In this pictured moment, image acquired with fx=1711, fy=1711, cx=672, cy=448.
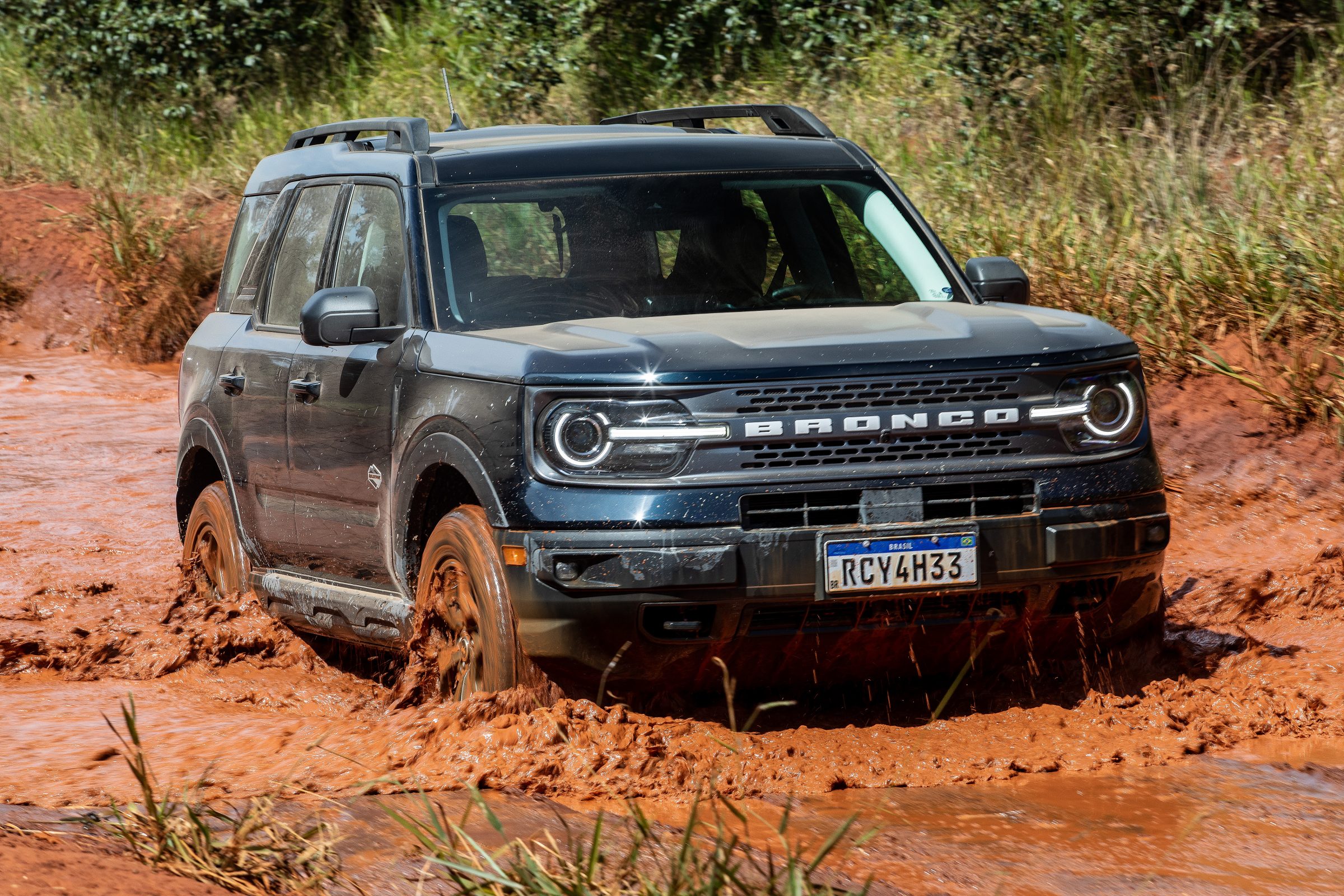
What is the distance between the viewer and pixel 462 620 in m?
4.94

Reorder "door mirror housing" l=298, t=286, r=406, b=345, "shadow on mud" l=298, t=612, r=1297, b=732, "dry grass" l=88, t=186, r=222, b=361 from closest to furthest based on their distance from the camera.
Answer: "shadow on mud" l=298, t=612, r=1297, b=732 < "door mirror housing" l=298, t=286, r=406, b=345 < "dry grass" l=88, t=186, r=222, b=361

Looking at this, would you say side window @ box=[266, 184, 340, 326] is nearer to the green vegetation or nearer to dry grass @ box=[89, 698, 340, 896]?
dry grass @ box=[89, 698, 340, 896]

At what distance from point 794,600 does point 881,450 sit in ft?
1.55

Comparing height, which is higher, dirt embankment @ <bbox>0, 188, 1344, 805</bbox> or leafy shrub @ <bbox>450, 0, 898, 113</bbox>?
leafy shrub @ <bbox>450, 0, 898, 113</bbox>

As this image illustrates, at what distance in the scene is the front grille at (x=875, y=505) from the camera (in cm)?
449

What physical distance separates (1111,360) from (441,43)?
13.5m

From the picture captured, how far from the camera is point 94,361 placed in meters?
16.4

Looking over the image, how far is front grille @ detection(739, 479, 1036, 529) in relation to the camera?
449cm

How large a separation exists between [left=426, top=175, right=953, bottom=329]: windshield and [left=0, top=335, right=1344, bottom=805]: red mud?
135 cm

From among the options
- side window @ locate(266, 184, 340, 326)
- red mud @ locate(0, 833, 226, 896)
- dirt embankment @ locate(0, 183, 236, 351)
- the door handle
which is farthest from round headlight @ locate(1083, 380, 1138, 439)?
dirt embankment @ locate(0, 183, 236, 351)

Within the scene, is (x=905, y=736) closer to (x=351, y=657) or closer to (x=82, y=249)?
(x=351, y=657)

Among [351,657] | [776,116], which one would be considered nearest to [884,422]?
[776,116]

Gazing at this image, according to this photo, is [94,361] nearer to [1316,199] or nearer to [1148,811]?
[1316,199]

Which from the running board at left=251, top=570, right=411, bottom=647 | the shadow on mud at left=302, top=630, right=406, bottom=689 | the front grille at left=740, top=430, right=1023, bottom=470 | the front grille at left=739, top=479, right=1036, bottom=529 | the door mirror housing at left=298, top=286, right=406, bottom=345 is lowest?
the shadow on mud at left=302, top=630, right=406, bottom=689
